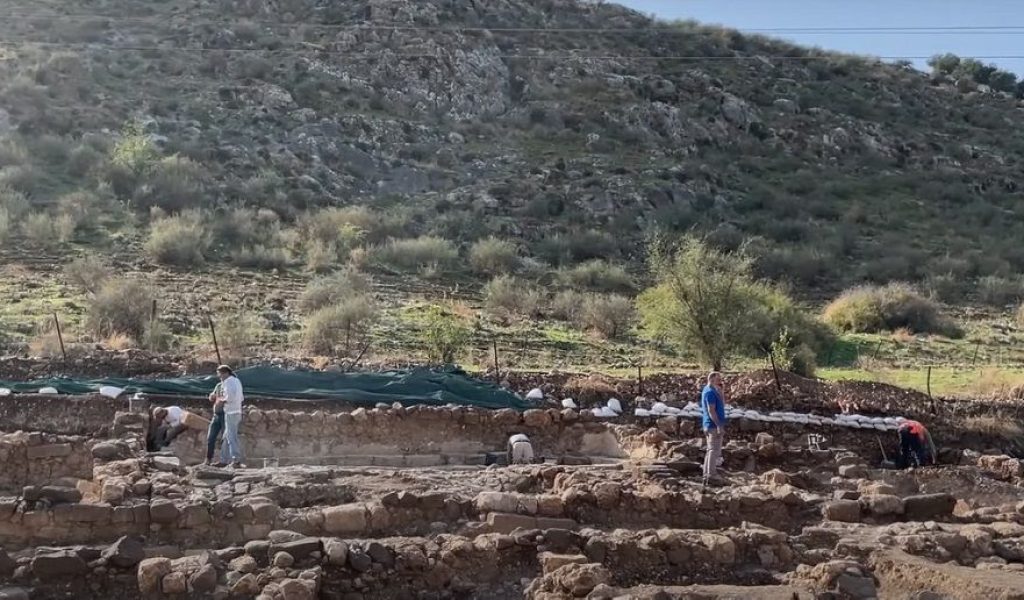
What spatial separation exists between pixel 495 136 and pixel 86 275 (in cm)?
2204

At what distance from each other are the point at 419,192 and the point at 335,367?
2029 centimetres

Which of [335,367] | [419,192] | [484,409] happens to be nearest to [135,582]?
[484,409]

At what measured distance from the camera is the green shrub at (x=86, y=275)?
24.0m

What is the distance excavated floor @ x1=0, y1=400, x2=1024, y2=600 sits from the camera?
833cm

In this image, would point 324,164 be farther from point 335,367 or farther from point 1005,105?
point 1005,105

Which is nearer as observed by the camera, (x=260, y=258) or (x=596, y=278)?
(x=260, y=258)

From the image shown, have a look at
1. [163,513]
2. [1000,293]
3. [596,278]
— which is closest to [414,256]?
[596,278]

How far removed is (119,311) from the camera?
2131cm

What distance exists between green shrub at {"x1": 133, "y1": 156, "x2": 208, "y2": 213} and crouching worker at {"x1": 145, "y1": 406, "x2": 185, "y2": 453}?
63.5ft

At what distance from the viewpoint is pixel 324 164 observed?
1479 inches

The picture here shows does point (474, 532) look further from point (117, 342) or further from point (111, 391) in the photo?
point (117, 342)

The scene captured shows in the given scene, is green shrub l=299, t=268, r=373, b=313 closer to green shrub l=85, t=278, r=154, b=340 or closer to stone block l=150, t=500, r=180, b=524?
green shrub l=85, t=278, r=154, b=340

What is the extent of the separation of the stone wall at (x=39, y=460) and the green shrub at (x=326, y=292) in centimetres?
1211

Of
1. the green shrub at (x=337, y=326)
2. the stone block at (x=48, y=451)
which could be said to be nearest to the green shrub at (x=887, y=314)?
the green shrub at (x=337, y=326)
